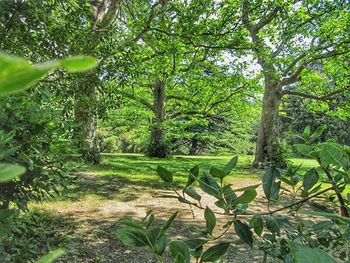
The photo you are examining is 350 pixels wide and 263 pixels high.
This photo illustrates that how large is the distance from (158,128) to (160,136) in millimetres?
626

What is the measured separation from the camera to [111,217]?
14.8 ft

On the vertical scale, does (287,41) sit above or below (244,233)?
above

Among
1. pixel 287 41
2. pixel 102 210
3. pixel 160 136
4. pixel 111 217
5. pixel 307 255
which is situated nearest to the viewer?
pixel 307 255

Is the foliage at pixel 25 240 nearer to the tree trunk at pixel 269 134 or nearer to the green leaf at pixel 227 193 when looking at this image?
the green leaf at pixel 227 193

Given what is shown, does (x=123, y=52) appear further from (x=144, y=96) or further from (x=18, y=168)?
(x=144, y=96)

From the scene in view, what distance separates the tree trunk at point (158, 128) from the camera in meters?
14.2

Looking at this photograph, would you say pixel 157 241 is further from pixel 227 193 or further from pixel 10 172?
pixel 10 172

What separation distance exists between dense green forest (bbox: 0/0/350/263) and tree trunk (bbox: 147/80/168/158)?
49 millimetres

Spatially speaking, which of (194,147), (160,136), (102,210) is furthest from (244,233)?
(194,147)

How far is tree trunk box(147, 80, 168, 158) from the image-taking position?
1418 cm

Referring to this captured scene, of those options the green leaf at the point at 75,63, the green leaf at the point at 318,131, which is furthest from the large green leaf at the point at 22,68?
the green leaf at the point at 318,131

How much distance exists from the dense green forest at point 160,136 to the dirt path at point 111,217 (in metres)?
0.02

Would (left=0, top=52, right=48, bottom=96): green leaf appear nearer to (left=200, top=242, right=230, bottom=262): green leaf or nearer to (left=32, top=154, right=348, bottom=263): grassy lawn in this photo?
(left=200, top=242, right=230, bottom=262): green leaf

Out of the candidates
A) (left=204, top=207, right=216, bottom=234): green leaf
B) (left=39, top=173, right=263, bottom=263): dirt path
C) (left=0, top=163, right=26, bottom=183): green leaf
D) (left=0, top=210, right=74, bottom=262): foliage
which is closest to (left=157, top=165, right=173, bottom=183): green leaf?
(left=204, top=207, right=216, bottom=234): green leaf
